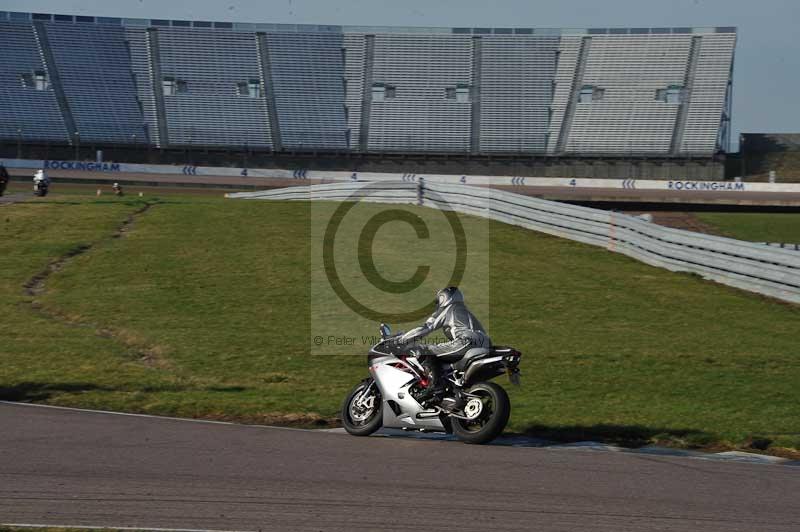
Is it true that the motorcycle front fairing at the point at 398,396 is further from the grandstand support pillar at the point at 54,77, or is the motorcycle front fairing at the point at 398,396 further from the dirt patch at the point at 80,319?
the grandstand support pillar at the point at 54,77

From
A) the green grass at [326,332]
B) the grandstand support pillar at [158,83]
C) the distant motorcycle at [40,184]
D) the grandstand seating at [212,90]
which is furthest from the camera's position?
the grandstand seating at [212,90]

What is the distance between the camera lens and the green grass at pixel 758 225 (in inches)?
1203

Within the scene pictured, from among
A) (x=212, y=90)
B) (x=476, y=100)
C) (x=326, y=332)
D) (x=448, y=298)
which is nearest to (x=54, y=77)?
(x=212, y=90)

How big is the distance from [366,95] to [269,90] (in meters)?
6.75

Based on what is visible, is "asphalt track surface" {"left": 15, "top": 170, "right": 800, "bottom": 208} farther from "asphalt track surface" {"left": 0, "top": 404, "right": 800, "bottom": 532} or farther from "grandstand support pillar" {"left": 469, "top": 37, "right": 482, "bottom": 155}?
"asphalt track surface" {"left": 0, "top": 404, "right": 800, "bottom": 532}

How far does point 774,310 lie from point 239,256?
38.1 feet

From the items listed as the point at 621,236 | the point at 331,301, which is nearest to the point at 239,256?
the point at 331,301

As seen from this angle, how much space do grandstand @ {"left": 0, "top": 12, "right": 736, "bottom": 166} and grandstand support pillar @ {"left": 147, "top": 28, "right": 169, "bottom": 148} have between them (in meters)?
0.10

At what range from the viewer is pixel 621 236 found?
2303 cm

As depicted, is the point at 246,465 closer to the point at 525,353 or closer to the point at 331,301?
the point at 525,353

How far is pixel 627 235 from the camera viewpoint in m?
22.8

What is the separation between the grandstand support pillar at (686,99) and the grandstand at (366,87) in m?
0.09

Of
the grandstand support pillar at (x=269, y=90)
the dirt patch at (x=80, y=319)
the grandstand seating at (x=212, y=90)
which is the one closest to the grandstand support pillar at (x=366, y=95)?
the grandstand support pillar at (x=269, y=90)

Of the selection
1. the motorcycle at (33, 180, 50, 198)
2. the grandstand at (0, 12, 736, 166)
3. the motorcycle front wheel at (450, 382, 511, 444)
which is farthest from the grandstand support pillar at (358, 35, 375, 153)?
the motorcycle front wheel at (450, 382, 511, 444)
